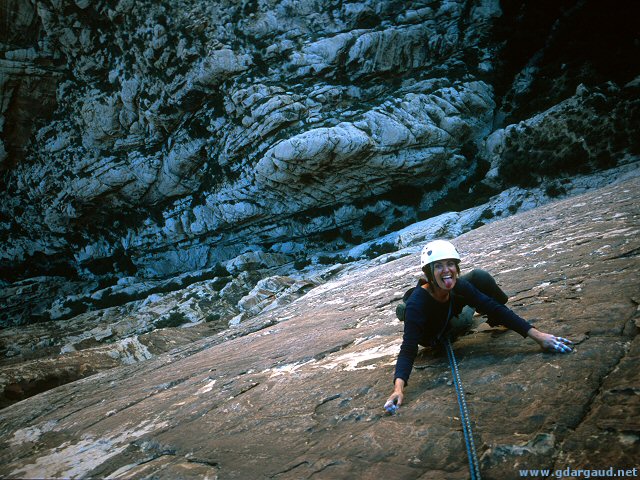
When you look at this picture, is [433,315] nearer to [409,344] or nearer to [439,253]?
[409,344]

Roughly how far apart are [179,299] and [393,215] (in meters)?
21.9

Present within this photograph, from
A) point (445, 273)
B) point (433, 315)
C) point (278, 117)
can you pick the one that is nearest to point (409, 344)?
point (433, 315)

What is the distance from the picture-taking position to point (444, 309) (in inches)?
121

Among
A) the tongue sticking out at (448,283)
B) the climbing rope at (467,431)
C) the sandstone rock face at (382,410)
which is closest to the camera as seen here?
the climbing rope at (467,431)

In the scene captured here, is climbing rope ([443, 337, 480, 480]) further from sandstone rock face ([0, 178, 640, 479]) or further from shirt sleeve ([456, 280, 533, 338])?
shirt sleeve ([456, 280, 533, 338])

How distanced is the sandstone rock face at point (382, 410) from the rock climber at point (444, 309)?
16 centimetres

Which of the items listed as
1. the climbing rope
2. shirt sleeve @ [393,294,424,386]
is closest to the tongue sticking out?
shirt sleeve @ [393,294,424,386]

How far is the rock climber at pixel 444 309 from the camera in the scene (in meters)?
2.64

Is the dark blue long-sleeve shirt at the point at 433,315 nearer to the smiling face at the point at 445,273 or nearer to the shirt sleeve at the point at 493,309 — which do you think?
the shirt sleeve at the point at 493,309

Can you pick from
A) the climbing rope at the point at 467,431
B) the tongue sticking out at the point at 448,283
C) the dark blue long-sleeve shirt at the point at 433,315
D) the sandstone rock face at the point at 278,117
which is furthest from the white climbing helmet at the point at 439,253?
the sandstone rock face at the point at 278,117

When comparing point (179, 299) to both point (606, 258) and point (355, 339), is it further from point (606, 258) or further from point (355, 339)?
point (606, 258)

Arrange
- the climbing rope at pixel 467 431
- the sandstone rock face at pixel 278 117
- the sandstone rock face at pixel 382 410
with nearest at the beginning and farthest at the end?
the climbing rope at pixel 467 431
the sandstone rock face at pixel 382 410
the sandstone rock face at pixel 278 117

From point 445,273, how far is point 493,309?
55cm

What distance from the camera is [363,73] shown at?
31375mm
